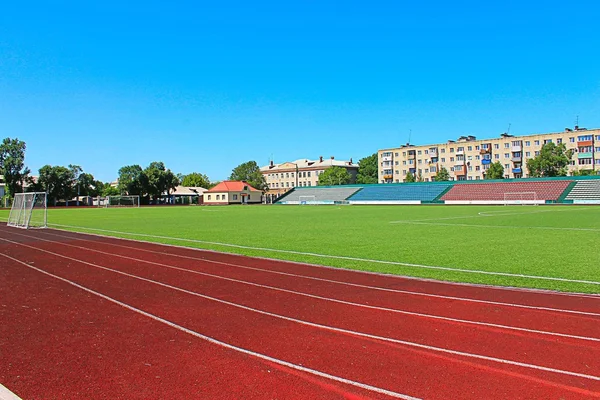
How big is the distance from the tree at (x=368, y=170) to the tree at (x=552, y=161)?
167 ft

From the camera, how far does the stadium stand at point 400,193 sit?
233ft

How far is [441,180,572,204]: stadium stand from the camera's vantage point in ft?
197

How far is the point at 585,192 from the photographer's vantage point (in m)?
57.2

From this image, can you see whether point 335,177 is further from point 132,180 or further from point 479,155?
point 132,180

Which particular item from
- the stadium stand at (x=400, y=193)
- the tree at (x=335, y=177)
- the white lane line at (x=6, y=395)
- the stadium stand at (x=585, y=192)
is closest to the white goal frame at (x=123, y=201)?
the stadium stand at (x=400, y=193)

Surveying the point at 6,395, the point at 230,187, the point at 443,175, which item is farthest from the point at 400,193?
the point at 6,395

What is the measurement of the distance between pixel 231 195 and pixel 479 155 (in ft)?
177

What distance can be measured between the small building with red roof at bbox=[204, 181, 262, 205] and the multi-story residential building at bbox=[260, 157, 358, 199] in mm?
25964

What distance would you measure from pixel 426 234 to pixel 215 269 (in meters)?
11.1

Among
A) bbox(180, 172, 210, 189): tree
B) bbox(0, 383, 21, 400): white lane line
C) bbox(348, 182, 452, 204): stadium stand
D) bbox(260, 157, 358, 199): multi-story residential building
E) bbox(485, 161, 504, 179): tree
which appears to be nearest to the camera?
bbox(0, 383, 21, 400): white lane line

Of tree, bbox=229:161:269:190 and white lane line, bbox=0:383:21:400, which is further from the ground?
tree, bbox=229:161:269:190

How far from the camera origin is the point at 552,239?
1672cm

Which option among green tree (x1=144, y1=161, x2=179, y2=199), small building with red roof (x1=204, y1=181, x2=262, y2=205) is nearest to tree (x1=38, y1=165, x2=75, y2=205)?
green tree (x1=144, y1=161, x2=179, y2=199)

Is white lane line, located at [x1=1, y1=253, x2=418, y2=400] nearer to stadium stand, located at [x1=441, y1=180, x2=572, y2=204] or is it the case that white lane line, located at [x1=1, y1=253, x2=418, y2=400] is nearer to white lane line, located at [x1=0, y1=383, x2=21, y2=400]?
white lane line, located at [x1=0, y1=383, x2=21, y2=400]
